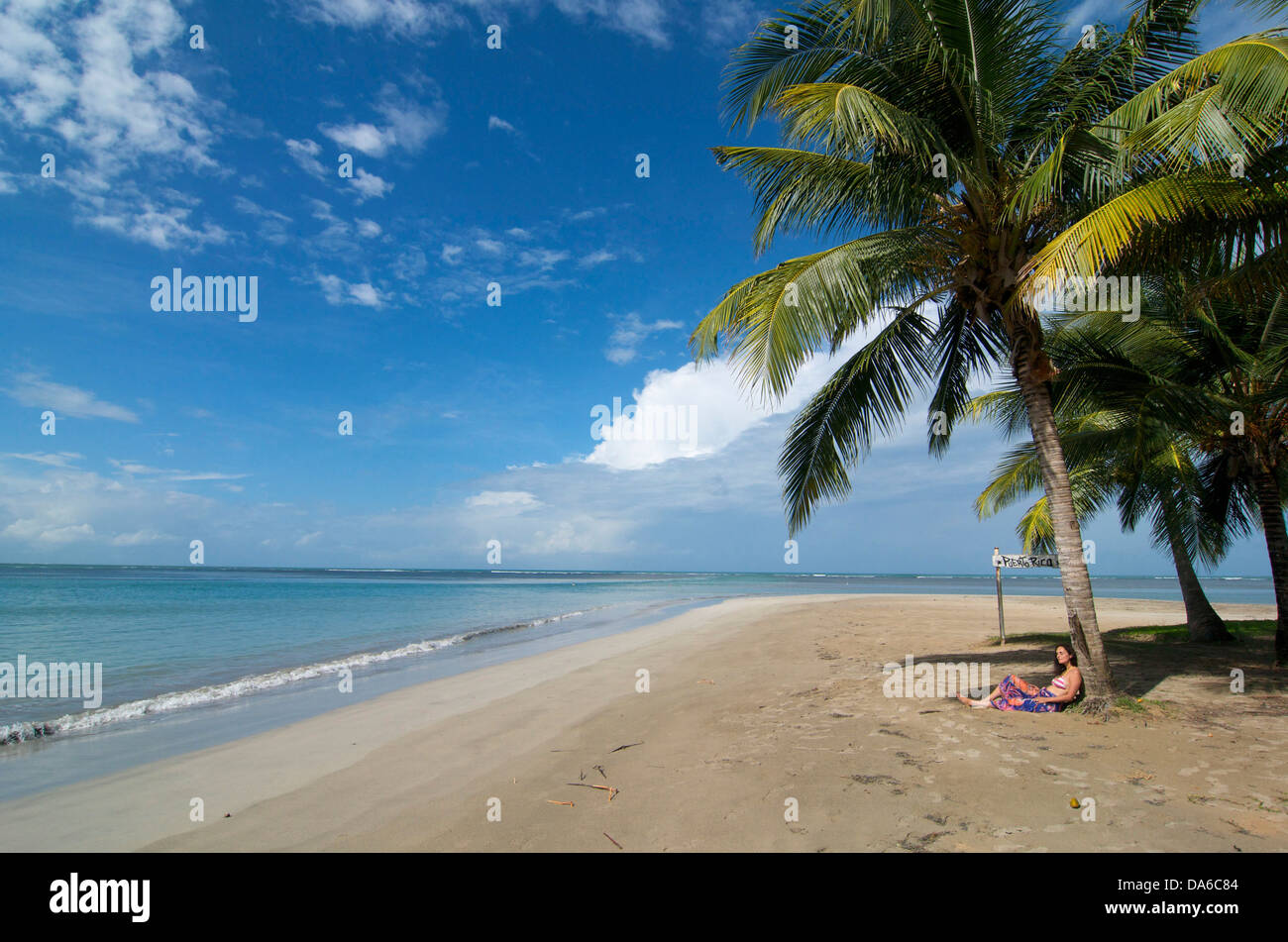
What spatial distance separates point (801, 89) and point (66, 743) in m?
12.0

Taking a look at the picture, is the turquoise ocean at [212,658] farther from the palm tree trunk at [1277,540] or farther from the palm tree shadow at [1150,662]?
the palm tree trunk at [1277,540]

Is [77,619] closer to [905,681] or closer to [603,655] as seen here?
[603,655]

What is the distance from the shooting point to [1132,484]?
1173 cm

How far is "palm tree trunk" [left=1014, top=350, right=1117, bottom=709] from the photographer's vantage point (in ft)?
21.0

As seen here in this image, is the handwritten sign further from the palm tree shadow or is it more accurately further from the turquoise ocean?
the turquoise ocean

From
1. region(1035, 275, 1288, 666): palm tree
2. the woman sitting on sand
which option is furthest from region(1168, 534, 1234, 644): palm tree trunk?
the woman sitting on sand

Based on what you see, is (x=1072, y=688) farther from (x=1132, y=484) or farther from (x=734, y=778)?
(x=1132, y=484)

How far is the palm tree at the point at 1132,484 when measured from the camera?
1041cm

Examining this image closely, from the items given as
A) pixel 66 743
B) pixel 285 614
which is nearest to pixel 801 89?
pixel 66 743

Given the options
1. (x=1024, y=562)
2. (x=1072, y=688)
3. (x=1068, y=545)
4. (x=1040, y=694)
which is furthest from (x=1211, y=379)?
(x=1040, y=694)

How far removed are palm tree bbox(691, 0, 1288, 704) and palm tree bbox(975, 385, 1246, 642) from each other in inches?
126

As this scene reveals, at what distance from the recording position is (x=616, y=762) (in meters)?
6.04

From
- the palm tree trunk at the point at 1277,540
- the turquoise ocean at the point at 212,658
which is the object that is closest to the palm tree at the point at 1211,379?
the palm tree trunk at the point at 1277,540

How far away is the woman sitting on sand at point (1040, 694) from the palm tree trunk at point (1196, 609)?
708cm
